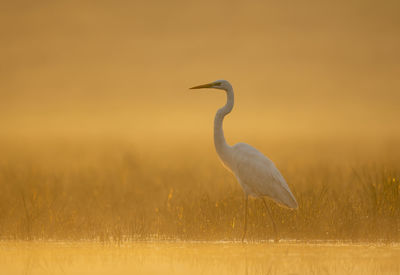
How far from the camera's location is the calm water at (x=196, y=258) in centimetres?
663

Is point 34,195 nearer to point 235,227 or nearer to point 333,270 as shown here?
point 235,227

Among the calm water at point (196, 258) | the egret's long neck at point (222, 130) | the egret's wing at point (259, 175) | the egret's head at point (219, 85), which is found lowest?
the calm water at point (196, 258)

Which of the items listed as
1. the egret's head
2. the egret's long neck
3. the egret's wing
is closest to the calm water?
the egret's wing

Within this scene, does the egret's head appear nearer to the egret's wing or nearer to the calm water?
the egret's wing

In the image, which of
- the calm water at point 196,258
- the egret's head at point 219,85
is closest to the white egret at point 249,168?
the egret's head at point 219,85

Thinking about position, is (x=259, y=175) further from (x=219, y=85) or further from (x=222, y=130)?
(x=219, y=85)

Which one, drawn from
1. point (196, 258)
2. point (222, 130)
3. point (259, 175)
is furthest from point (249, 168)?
point (196, 258)

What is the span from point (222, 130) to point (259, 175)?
96 cm

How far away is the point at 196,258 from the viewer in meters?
7.32

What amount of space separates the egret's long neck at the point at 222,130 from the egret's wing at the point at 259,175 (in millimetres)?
167

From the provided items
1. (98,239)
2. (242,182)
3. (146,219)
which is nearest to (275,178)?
(242,182)

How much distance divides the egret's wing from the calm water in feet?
2.79

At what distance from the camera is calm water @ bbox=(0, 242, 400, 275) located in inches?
261

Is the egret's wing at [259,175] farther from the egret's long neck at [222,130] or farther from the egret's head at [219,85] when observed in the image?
the egret's head at [219,85]
